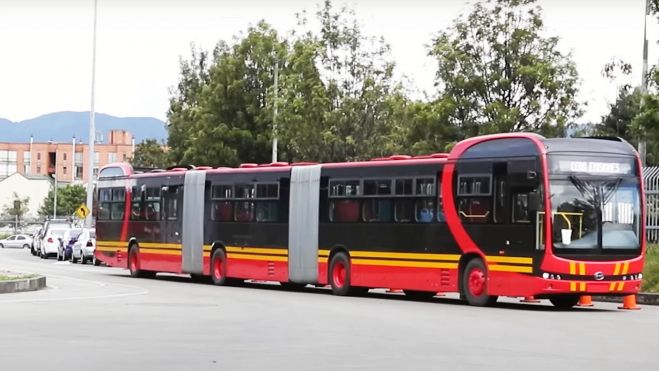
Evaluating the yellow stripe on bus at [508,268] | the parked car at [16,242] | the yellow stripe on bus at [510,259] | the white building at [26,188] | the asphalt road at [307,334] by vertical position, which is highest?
the white building at [26,188]

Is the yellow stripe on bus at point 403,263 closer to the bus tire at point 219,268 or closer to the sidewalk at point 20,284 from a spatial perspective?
the bus tire at point 219,268

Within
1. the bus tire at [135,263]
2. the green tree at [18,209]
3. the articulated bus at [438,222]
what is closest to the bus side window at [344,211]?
the articulated bus at [438,222]

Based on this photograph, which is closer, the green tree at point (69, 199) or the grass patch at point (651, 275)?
the grass patch at point (651, 275)

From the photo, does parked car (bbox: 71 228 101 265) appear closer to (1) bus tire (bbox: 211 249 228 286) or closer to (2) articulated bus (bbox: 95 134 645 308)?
(2) articulated bus (bbox: 95 134 645 308)

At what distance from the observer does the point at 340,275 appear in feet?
103

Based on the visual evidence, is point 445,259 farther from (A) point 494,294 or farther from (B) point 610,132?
(B) point 610,132

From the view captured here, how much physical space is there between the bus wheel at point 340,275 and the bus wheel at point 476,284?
4.49m

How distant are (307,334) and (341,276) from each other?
13294mm

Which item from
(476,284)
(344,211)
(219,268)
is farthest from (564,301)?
(219,268)

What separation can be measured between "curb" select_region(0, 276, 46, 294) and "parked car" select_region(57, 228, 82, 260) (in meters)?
28.8

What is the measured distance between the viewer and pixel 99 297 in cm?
2741

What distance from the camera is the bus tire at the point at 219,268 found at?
36.2 metres

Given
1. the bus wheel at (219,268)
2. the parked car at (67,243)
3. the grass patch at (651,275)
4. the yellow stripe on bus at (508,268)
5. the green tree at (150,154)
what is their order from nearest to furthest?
the yellow stripe on bus at (508,268), the grass patch at (651,275), the bus wheel at (219,268), the parked car at (67,243), the green tree at (150,154)

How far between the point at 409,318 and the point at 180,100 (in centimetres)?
5526
